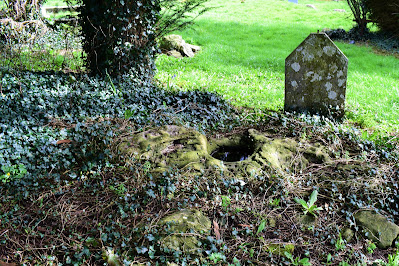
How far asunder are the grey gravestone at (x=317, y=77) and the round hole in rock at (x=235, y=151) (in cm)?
179

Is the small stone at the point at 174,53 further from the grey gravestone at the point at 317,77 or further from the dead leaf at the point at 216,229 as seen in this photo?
→ the dead leaf at the point at 216,229

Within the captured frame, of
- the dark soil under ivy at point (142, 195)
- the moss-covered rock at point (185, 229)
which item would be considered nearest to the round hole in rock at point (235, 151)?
the dark soil under ivy at point (142, 195)

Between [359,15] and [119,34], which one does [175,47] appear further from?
[359,15]

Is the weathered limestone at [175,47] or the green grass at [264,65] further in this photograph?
the weathered limestone at [175,47]

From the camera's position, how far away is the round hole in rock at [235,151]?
4.80m

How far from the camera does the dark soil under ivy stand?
3.21m

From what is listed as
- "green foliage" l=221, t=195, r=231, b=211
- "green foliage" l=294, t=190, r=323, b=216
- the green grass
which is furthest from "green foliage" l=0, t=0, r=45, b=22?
"green foliage" l=294, t=190, r=323, b=216

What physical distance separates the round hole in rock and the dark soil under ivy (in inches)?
20.6

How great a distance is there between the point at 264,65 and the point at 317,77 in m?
4.23

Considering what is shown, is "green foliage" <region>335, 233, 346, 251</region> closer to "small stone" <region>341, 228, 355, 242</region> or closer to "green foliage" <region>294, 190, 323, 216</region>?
"small stone" <region>341, 228, 355, 242</region>

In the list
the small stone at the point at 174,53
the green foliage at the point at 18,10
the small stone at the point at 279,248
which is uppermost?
the green foliage at the point at 18,10

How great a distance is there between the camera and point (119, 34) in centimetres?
634

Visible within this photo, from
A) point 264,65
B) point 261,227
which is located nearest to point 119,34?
point 261,227

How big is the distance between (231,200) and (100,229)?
1.37 metres
